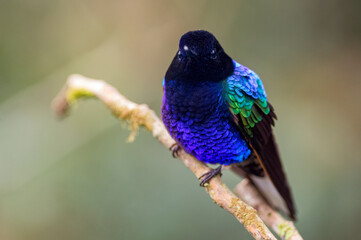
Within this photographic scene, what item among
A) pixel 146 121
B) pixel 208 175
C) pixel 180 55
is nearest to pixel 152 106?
pixel 146 121

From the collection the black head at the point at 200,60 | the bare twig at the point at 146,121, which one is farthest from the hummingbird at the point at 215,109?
the bare twig at the point at 146,121

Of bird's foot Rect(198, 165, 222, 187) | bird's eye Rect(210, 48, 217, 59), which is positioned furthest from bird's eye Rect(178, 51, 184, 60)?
bird's foot Rect(198, 165, 222, 187)

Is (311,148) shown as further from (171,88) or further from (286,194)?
(171,88)

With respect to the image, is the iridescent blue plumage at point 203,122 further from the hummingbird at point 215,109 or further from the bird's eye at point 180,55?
the bird's eye at point 180,55

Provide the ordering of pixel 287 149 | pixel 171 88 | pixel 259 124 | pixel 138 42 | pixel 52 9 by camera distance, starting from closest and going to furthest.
A: pixel 171 88 → pixel 259 124 → pixel 287 149 → pixel 138 42 → pixel 52 9

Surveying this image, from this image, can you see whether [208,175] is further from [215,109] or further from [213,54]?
[213,54]

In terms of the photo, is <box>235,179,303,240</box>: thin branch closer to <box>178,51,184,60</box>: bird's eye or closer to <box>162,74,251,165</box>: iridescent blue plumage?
<box>162,74,251,165</box>: iridescent blue plumage

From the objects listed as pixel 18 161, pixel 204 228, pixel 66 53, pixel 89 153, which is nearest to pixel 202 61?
pixel 204 228
